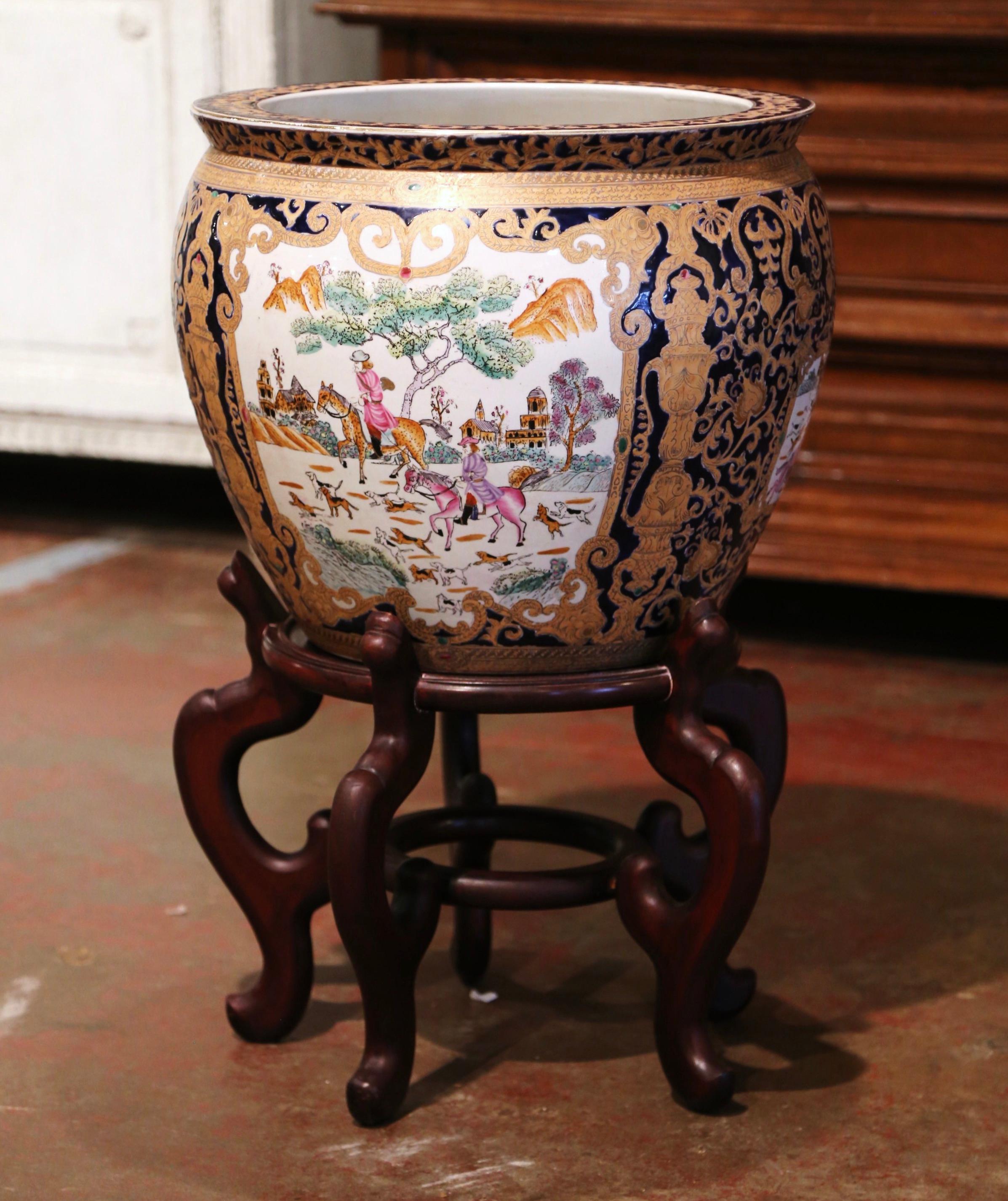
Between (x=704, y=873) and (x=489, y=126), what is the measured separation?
2.13 ft

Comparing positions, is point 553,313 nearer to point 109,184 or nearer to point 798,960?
point 798,960

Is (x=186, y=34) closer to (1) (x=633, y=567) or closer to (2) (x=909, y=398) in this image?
(2) (x=909, y=398)

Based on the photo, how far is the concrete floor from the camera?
1390 mm

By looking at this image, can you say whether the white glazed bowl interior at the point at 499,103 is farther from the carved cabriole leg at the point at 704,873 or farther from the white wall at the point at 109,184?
the white wall at the point at 109,184

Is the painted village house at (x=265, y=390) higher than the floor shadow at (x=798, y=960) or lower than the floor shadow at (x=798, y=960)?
→ higher

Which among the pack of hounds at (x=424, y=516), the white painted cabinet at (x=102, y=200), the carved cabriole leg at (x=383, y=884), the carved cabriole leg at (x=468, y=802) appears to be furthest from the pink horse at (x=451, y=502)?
the white painted cabinet at (x=102, y=200)

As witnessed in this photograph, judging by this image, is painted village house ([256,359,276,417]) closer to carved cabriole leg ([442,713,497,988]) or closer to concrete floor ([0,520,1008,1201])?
carved cabriole leg ([442,713,497,988])

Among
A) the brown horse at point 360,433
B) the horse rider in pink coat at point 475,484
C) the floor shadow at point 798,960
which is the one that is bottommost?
the floor shadow at point 798,960

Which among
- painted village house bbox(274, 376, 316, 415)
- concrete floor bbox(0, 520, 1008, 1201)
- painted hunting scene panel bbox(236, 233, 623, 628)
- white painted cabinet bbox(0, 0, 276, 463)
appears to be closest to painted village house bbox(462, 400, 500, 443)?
painted hunting scene panel bbox(236, 233, 623, 628)

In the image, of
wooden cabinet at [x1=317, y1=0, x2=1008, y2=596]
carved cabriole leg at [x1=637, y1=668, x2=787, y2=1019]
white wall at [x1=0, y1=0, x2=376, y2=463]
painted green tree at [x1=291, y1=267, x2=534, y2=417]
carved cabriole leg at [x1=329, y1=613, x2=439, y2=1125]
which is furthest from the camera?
white wall at [x1=0, y1=0, x2=376, y2=463]

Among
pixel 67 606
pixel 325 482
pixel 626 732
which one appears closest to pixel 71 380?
pixel 67 606

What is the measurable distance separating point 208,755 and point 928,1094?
716mm

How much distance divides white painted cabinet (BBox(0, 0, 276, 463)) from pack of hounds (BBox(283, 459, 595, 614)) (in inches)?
59.2

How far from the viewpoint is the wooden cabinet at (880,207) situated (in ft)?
7.95
